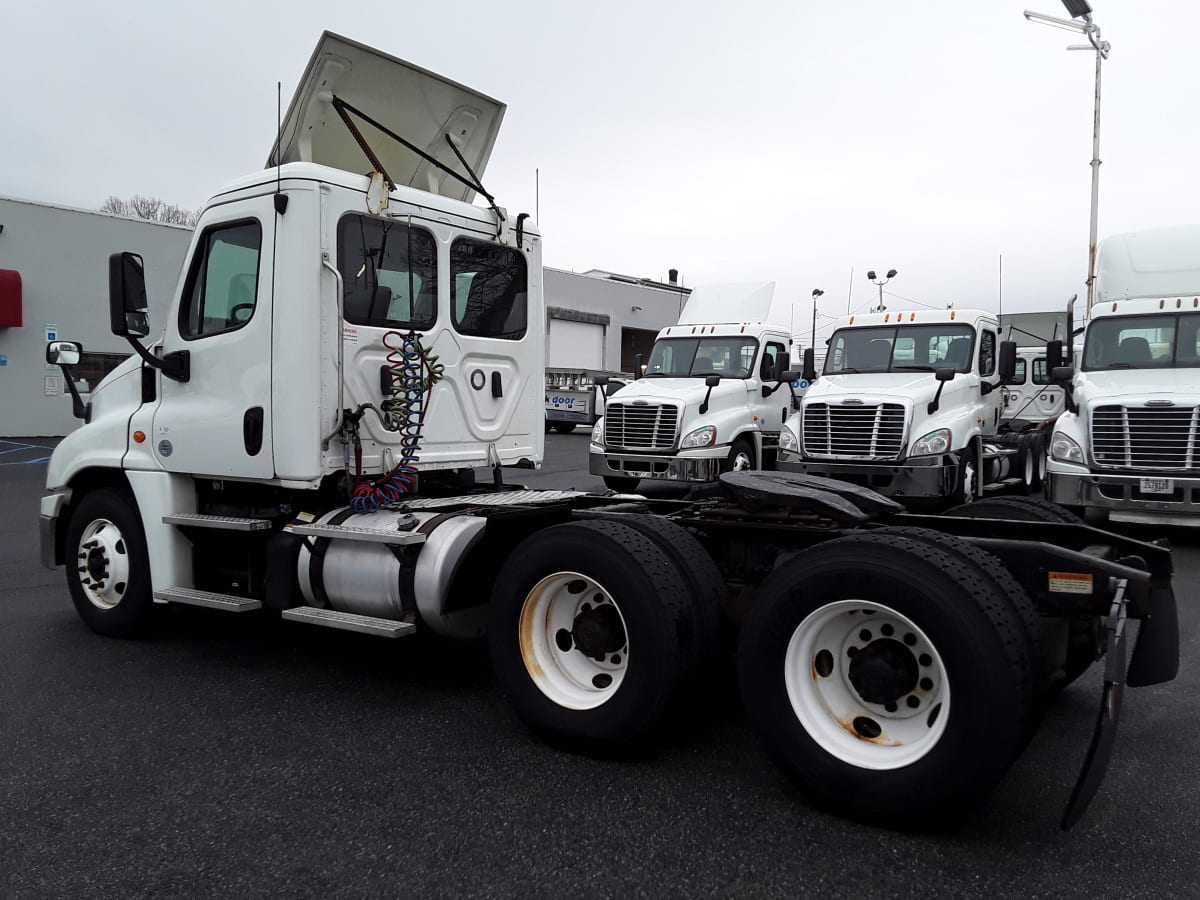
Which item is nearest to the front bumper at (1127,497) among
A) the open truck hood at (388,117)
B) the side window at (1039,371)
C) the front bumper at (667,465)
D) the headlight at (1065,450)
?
the headlight at (1065,450)

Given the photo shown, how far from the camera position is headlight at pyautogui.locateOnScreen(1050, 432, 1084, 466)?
967 cm

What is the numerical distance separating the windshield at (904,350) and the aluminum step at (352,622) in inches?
350

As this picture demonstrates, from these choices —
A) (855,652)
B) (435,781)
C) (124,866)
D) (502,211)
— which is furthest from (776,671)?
(502,211)

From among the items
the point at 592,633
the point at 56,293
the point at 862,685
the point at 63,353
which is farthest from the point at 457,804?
the point at 56,293

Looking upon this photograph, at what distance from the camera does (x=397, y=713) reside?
4.62 m

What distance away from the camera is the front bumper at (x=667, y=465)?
13000 millimetres

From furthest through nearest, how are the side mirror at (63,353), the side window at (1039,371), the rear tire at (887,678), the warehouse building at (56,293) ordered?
1. the warehouse building at (56,293)
2. the side window at (1039,371)
3. the side mirror at (63,353)
4. the rear tire at (887,678)

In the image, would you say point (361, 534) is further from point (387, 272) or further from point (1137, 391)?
point (1137, 391)

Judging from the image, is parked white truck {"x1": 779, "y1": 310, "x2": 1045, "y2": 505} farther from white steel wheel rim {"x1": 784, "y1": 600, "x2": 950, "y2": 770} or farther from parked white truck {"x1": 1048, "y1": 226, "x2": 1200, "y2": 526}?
white steel wheel rim {"x1": 784, "y1": 600, "x2": 950, "y2": 770}

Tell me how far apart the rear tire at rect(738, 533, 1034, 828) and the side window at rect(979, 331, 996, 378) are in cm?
964

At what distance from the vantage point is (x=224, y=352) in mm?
5340

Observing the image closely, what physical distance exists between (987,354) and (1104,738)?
402 inches

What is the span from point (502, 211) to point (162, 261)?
865 inches

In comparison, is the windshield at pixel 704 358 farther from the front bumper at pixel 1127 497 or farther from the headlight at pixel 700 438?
the front bumper at pixel 1127 497
